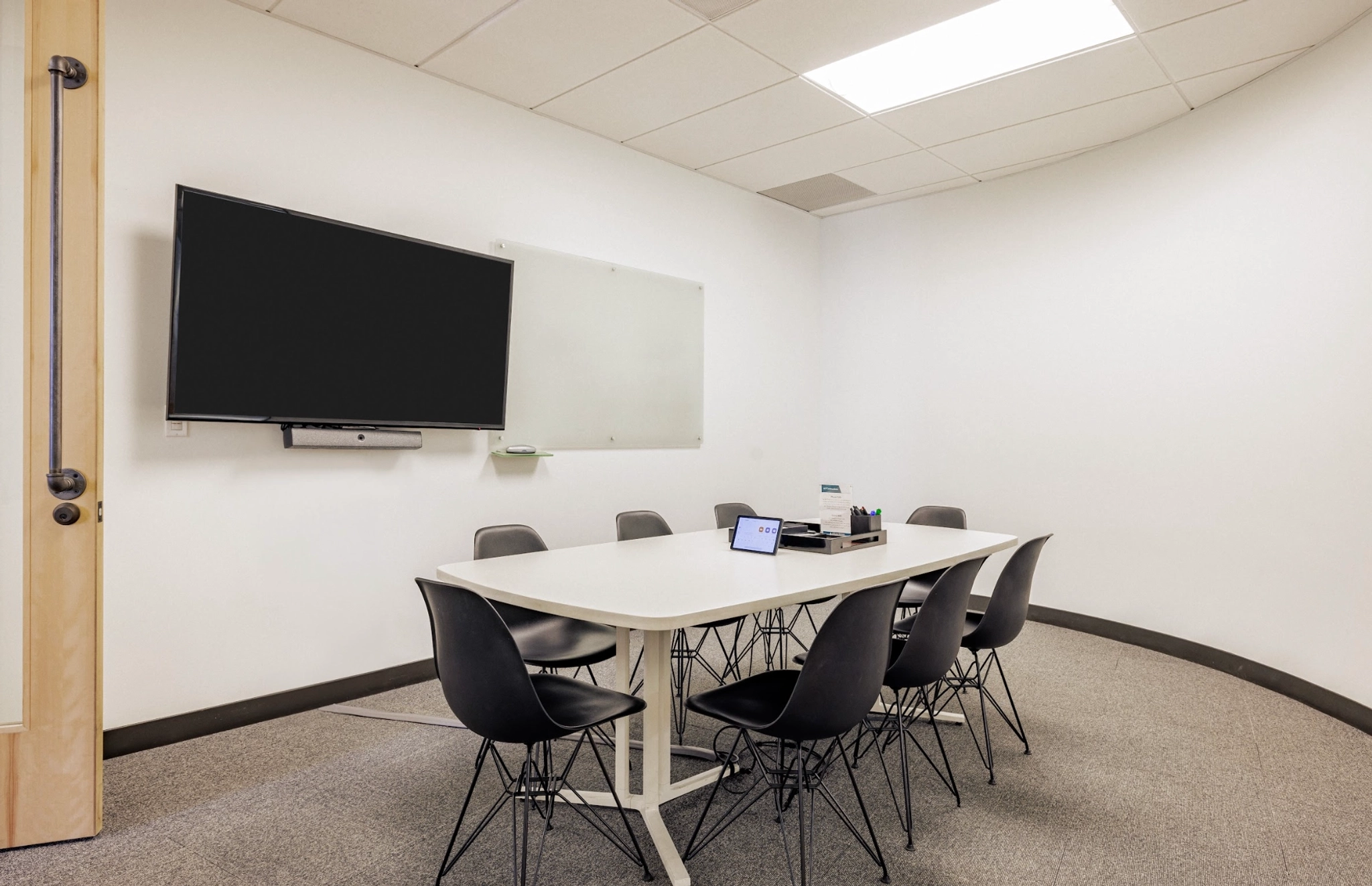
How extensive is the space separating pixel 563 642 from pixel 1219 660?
3900 millimetres

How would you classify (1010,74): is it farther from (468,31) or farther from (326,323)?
(326,323)

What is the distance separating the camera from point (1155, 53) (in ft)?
13.0

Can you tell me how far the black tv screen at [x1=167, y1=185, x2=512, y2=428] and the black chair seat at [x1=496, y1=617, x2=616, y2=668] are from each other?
1.40 meters

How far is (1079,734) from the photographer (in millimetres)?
3486

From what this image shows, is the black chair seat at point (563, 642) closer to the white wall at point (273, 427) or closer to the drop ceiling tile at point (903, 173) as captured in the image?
the white wall at point (273, 427)

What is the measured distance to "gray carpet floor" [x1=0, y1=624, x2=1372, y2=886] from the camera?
7.72 feet

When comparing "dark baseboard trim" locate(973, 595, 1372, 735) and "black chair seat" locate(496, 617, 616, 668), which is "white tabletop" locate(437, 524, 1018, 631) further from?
"dark baseboard trim" locate(973, 595, 1372, 735)

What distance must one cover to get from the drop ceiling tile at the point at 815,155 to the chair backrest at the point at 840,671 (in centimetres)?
356

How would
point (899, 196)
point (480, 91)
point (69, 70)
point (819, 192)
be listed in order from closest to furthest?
point (69, 70), point (480, 91), point (819, 192), point (899, 196)

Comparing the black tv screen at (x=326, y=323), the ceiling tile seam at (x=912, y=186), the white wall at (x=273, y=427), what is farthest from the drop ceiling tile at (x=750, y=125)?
the black tv screen at (x=326, y=323)

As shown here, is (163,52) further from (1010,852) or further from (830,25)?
(1010,852)

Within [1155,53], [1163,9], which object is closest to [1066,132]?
[1155,53]

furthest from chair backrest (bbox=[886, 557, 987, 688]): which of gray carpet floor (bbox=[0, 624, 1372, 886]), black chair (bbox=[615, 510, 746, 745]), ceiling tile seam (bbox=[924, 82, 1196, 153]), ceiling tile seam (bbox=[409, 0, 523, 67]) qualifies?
ceiling tile seam (bbox=[924, 82, 1196, 153])

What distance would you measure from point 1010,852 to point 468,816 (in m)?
1.78
